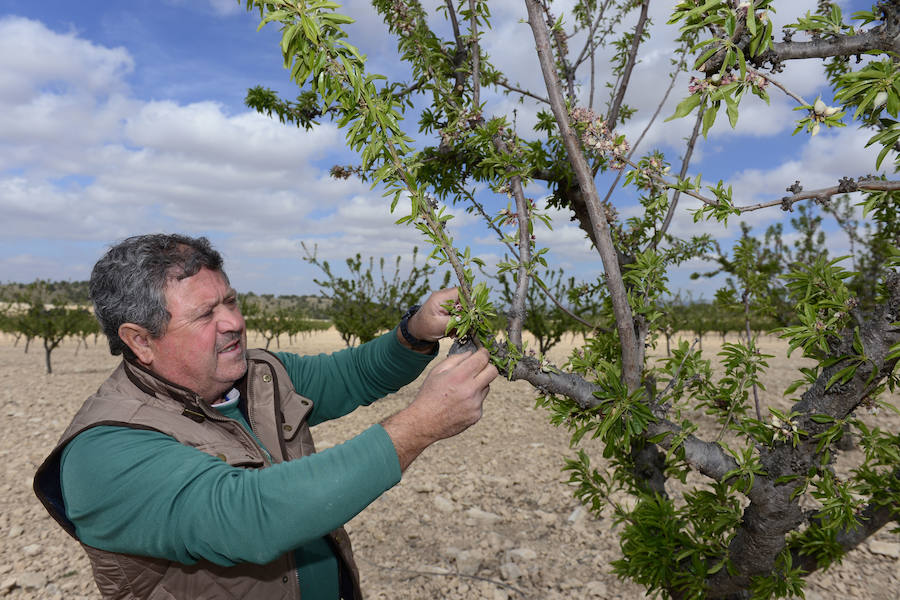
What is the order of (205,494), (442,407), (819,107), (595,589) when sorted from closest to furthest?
(819,107) < (205,494) < (442,407) < (595,589)

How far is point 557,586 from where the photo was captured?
4.19 metres

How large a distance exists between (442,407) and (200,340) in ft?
3.85

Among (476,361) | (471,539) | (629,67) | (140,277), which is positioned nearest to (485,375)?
(476,361)

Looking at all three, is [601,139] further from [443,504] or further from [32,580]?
[32,580]

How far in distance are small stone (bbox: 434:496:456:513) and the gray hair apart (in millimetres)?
4299

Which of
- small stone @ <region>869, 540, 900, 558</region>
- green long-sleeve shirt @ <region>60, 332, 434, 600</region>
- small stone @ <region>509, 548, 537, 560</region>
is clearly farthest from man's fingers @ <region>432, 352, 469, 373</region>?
small stone @ <region>869, 540, 900, 558</region>

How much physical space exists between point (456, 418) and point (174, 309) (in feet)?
4.29

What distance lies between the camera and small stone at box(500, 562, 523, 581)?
4312 mm

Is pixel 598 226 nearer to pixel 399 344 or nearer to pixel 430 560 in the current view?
pixel 399 344

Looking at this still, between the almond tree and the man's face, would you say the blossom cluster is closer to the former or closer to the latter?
the almond tree

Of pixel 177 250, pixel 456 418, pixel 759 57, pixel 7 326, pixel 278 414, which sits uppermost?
pixel 759 57

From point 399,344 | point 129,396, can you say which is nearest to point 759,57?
point 399,344

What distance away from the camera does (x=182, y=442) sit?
6.27 ft

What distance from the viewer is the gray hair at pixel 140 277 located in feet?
7.03
